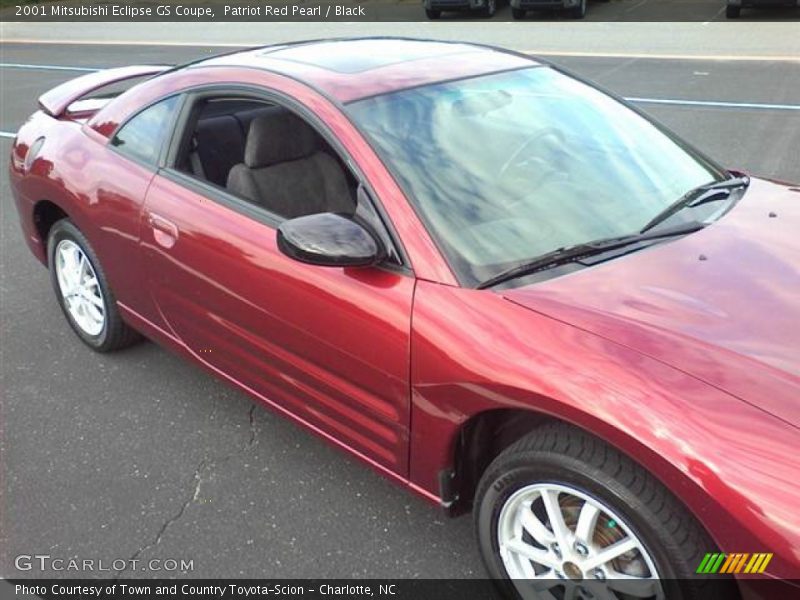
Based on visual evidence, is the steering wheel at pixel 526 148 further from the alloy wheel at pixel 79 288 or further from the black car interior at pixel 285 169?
the alloy wheel at pixel 79 288

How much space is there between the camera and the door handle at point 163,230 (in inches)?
120

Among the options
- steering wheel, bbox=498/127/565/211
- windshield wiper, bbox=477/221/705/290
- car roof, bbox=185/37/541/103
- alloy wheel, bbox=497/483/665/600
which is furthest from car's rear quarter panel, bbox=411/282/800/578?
car roof, bbox=185/37/541/103

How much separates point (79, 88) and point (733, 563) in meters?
4.10

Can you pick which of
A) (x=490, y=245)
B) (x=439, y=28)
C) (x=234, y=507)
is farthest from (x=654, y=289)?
(x=439, y=28)

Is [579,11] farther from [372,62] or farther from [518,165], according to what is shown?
[518,165]

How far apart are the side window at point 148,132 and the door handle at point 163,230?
0.28m

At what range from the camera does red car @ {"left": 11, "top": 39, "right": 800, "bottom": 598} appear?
6.06ft

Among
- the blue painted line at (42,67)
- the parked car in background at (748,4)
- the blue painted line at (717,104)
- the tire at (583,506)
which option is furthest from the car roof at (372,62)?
the parked car in background at (748,4)

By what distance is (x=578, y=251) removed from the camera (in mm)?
2377

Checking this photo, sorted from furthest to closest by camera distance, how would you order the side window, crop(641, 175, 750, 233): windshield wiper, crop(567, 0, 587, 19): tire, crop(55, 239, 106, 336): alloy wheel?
crop(567, 0, 587, 19): tire → crop(55, 239, 106, 336): alloy wheel → the side window → crop(641, 175, 750, 233): windshield wiper

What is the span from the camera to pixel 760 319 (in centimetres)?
209

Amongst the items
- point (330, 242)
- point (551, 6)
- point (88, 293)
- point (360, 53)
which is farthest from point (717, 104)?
point (551, 6)

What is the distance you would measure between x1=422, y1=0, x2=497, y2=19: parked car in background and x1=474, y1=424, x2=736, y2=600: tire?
56.6 feet

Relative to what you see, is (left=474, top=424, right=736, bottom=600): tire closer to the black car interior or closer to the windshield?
the windshield
